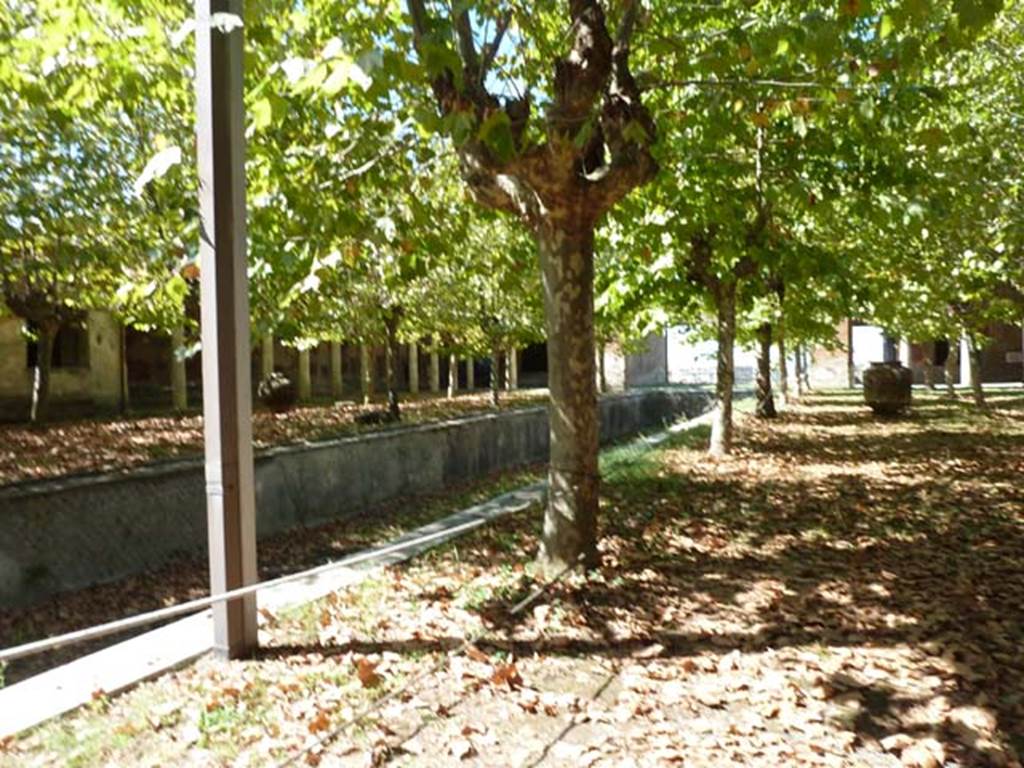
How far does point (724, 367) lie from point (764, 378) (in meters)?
8.27

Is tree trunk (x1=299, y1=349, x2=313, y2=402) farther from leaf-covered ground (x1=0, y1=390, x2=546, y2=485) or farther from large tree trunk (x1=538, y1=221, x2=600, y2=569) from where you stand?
large tree trunk (x1=538, y1=221, x2=600, y2=569)

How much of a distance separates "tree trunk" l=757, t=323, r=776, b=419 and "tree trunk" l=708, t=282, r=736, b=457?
6745 millimetres

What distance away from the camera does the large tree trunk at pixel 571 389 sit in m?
5.73

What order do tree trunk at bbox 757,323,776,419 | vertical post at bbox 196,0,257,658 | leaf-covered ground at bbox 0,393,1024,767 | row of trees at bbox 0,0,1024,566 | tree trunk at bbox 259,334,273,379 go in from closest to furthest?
leaf-covered ground at bbox 0,393,1024,767
vertical post at bbox 196,0,257,658
row of trees at bbox 0,0,1024,566
tree trunk at bbox 757,323,776,419
tree trunk at bbox 259,334,273,379

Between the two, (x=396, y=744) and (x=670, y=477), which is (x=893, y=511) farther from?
(x=396, y=744)

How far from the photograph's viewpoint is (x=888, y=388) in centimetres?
1947

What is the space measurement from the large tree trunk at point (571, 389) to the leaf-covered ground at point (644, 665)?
399mm

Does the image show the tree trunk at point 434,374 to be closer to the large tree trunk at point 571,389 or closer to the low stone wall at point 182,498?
the low stone wall at point 182,498

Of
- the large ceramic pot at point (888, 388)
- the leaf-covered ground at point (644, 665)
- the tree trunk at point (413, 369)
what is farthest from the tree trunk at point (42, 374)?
the large ceramic pot at point (888, 388)

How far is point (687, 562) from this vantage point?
21.4 feet

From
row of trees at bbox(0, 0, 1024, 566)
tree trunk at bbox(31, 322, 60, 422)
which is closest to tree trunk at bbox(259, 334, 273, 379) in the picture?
tree trunk at bbox(31, 322, 60, 422)

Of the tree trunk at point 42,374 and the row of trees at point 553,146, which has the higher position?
the row of trees at point 553,146

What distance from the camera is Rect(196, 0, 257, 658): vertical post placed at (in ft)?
14.0

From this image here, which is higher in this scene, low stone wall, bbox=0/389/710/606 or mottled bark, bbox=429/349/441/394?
mottled bark, bbox=429/349/441/394
